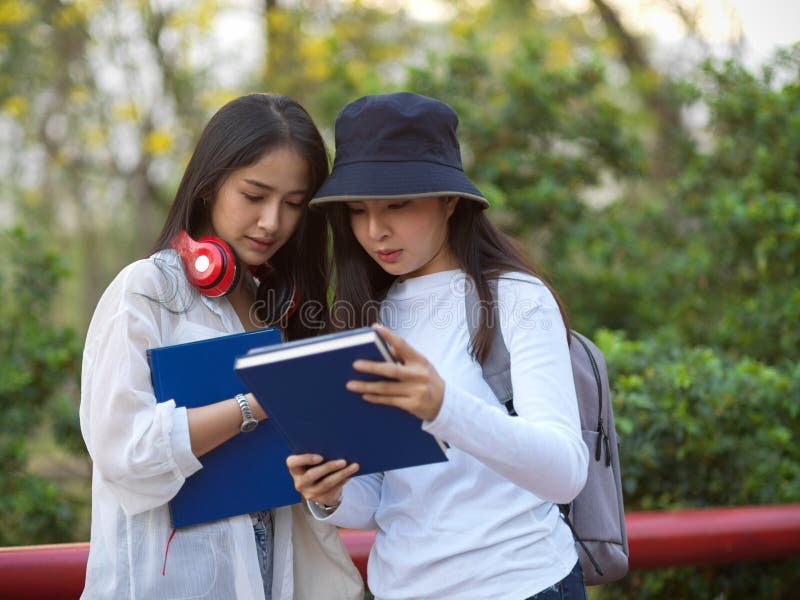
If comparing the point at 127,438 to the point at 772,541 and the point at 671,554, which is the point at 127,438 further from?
the point at 772,541

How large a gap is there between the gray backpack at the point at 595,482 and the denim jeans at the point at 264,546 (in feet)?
2.21

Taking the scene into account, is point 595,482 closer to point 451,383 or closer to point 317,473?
point 451,383

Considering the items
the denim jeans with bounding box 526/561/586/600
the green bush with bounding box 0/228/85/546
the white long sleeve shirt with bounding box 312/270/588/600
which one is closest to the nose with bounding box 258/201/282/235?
the white long sleeve shirt with bounding box 312/270/588/600

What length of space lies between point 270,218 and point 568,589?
1.06 m

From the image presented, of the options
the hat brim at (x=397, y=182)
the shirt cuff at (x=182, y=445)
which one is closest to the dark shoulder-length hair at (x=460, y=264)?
the hat brim at (x=397, y=182)

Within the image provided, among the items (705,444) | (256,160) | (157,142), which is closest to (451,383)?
(256,160)

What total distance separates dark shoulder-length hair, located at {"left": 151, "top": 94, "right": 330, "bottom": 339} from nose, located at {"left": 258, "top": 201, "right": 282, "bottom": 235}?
106 mm

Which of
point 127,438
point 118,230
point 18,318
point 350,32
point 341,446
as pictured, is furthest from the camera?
point 118,230

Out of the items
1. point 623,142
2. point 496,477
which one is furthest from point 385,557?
point 623,142

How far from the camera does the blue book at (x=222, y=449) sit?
179 centimetres

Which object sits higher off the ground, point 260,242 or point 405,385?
point 260,242

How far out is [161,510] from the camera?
1.83 metres

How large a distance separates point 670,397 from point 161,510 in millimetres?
2195

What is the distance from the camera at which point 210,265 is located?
192 centimetres
